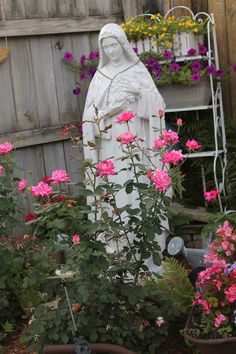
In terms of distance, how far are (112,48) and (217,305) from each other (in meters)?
2.09

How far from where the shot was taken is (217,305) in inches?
113

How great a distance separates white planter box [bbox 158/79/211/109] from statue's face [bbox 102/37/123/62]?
924 millimetres

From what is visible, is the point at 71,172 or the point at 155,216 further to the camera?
the point at 71,172

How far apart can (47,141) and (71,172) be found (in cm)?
39

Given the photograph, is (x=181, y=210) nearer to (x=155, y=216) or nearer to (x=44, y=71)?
(x=44, y=71)

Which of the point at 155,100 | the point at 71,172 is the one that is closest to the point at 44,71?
the point at 71,172

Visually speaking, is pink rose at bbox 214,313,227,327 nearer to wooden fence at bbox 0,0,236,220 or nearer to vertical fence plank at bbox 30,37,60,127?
wooden fence at bbox 0,0,236,220

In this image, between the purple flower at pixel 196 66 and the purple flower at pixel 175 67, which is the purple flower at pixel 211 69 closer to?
the purple flower at pixel 196 66

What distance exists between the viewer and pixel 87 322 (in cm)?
309

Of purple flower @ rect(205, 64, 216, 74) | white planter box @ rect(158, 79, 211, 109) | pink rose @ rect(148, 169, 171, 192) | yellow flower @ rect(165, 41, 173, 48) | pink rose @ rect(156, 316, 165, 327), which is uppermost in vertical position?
yellow flower @ rect(165, 41, 173, 48)

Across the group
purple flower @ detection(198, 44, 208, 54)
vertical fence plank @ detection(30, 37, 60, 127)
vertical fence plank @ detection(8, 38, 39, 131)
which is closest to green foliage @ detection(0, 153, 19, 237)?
vertical fence plank @ detection(8, 38, 39, 131)

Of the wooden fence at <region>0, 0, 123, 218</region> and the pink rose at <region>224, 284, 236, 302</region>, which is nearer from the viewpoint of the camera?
the pink rose at <region>224, 284, 236, 302</region>

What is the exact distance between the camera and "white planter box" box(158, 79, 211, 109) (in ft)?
16.6

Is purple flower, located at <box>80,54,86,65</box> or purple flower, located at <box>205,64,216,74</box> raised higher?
purple flower, located at <box>80,54,86,65</box>
